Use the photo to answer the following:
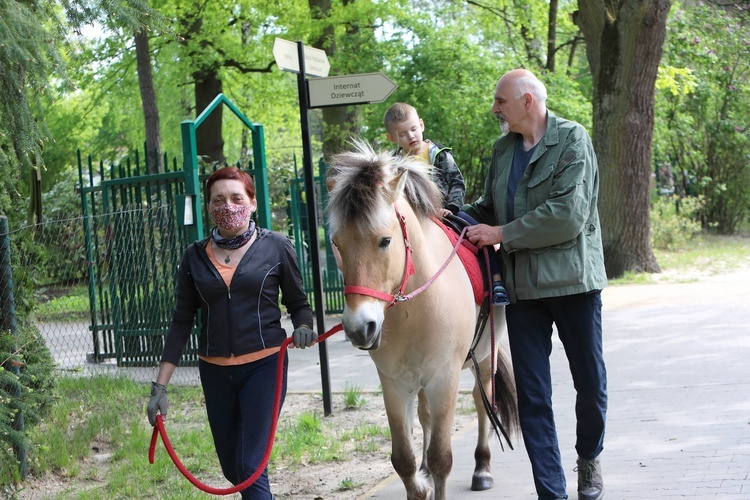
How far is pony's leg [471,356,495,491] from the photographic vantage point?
5.44 metres

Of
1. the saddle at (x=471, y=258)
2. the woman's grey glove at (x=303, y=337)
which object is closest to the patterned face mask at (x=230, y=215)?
the woman's grey glove at (x=303, y=337)

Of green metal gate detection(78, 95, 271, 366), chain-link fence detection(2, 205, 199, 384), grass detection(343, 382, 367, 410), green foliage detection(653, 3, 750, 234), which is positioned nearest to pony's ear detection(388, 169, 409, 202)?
grass detection(343, 382, 367, 410)

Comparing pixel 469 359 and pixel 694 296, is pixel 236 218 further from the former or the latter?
pixel 694 296

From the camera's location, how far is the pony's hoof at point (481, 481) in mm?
5418

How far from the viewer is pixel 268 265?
4.38 metres

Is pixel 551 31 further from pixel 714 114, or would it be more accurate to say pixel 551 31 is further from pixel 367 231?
pixel 367 231

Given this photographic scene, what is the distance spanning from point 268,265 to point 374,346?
780mm

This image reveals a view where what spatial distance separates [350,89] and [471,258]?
286 centimetres

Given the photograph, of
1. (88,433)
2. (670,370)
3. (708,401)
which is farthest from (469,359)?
(670,370)

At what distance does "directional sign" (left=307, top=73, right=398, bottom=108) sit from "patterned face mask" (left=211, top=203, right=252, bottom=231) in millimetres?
3132

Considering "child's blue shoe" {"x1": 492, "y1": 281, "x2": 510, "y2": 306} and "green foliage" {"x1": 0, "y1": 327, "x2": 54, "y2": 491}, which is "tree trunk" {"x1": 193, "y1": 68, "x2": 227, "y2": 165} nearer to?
"green foliage" {"x1": 0, "y1": 327, "x2": 54, "y2": 491}

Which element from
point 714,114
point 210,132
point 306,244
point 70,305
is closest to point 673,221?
point 714,114

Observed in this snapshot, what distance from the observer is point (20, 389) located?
18.4ft

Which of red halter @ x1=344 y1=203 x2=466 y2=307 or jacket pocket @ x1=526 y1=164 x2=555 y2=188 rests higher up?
jacket pocket @ x1=526 y1=164 x2=555 y2=188
